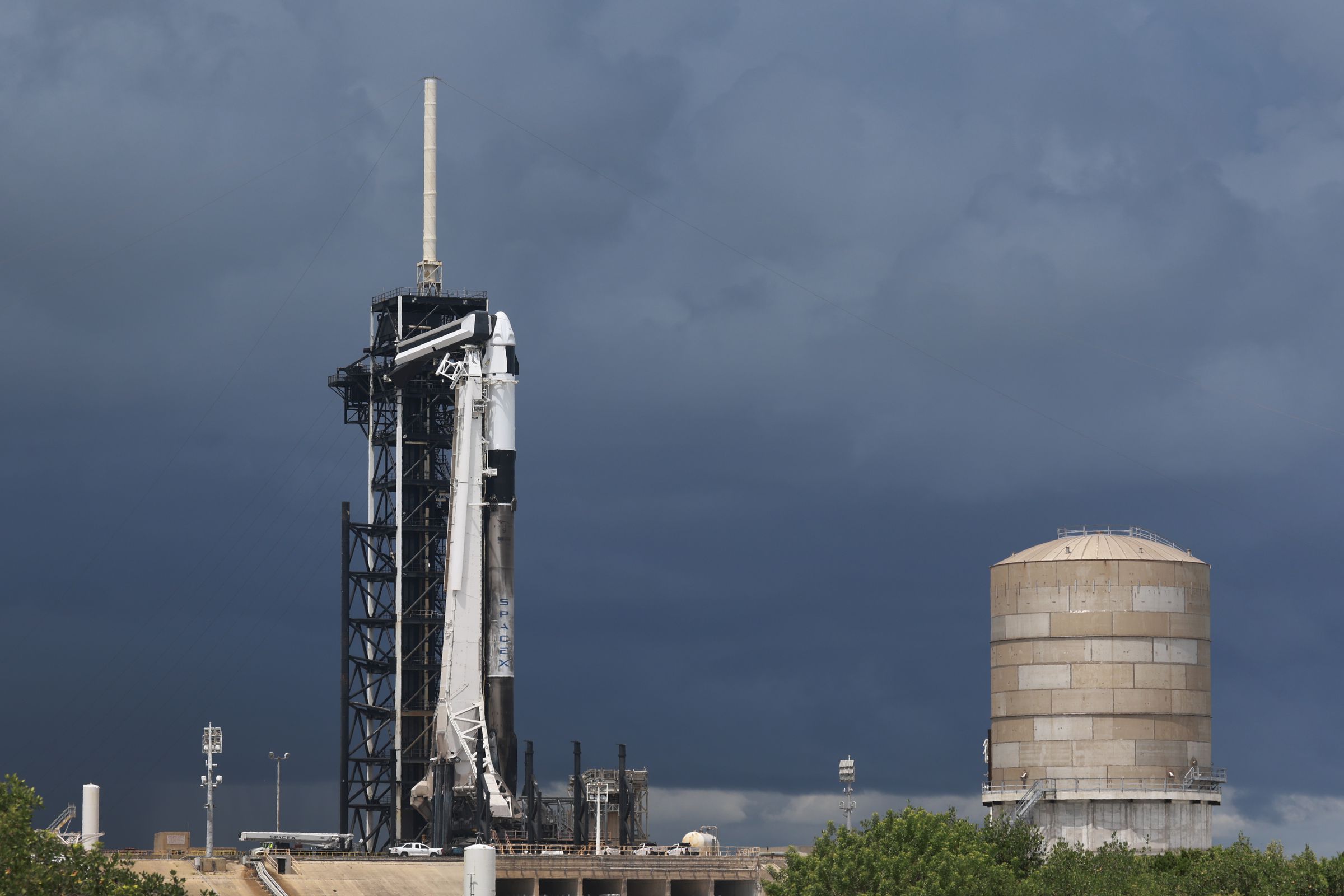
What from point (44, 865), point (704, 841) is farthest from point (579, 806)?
point (44, 865)

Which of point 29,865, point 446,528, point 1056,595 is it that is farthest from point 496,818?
point 29,865

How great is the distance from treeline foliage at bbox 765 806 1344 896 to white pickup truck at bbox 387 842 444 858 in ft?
73.4

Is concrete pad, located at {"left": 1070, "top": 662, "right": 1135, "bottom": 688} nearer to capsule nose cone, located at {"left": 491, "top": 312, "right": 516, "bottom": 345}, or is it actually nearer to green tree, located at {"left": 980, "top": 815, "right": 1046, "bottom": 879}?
green tree, located at {"left": 980, "top": 815, "right": 1046, "bottom": 879}

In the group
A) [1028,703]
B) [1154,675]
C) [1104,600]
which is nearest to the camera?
[1154,675]

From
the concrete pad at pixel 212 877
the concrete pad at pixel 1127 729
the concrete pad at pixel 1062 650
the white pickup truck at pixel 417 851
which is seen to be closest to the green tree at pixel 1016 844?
the concrete pad at pixel 1127 729

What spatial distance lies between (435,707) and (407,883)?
23.3 m

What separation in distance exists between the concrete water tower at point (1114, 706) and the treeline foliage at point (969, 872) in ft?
46.2

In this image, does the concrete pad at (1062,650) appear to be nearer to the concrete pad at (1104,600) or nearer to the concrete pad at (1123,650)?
the concrete pad at (1123,650)

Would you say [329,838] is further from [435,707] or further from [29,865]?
[29,865]

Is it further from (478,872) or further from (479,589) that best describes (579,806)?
(478,872)

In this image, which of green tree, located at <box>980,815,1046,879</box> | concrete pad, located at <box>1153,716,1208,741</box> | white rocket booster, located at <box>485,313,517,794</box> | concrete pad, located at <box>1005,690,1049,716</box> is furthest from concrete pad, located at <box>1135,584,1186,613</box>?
white rocket booster, located at <box>485,313,517,794</box>

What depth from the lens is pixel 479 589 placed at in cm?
12238

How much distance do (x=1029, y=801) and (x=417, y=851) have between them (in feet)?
113

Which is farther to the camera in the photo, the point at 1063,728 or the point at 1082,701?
the point at 1063,728
